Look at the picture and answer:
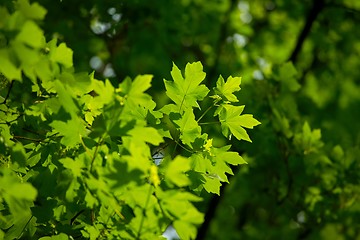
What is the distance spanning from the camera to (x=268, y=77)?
399cm

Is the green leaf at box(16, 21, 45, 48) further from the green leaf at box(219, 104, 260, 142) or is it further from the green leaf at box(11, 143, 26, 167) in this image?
the green leaf at box(219, 104, 260, 142)

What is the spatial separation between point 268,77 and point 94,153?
2.49 metres

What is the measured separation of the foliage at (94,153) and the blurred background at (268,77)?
165cm

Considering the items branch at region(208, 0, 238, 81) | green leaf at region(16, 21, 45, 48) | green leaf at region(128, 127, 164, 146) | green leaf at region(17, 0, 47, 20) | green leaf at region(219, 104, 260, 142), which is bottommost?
branch at region(208, 0, 238, 81)

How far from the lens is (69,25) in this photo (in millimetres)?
4602

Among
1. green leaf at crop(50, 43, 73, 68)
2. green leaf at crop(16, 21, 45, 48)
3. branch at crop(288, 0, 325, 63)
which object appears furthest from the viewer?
branch at crop(288, 0, 325, 63)

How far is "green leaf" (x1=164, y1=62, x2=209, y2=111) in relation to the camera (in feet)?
6.95

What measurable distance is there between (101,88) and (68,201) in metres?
0.49

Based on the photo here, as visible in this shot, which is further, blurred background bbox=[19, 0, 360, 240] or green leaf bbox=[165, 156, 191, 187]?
blurred background bbox=[19, 0, 360, 240]

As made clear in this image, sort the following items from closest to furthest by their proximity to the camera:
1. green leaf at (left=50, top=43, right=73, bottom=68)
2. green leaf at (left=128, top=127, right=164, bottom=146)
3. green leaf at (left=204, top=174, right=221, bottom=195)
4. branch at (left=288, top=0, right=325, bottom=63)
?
green leaf at (left=128, top=127, right=164, bottom=146) → green leaf at (left=50, top=43, right=73, bottom=68) → green leaf at (left=204, top=174, right=221, bottom=195) → branch at (left=288, top=0, right=325, bottom=63)

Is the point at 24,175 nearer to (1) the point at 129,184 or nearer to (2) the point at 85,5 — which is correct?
(1) the point at 129,184

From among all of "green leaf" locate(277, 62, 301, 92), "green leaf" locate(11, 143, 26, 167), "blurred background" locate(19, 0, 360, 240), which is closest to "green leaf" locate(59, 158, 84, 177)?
"green leaf" locate(11, 143, 26, 167)

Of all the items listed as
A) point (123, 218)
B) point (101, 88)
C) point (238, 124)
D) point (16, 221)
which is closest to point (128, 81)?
point (101, 88)

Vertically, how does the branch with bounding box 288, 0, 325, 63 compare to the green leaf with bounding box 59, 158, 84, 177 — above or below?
below
